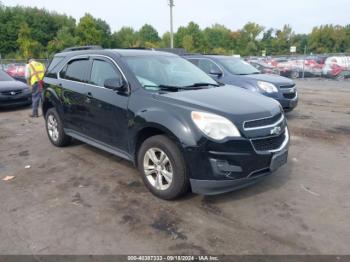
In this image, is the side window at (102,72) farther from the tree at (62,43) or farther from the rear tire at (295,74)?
the tree at (62,43)

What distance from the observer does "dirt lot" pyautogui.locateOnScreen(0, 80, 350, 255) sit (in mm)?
3156

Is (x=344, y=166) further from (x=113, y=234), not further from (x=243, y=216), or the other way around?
(x=113, y=234)

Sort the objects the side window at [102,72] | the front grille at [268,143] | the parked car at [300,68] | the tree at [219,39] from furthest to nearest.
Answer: the tree at [219,39], the parked car at [300,68], the side window at [102,72], the front grille at [268,143]

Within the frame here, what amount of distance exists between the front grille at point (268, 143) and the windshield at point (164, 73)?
134 centimetres

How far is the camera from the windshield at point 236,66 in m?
9.15

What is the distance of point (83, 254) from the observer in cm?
304

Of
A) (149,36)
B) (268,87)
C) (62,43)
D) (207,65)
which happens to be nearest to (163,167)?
(268,87)

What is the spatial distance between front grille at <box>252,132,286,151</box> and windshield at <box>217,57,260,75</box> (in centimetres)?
523

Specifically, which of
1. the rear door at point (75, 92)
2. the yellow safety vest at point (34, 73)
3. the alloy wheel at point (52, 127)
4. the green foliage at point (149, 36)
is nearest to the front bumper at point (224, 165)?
the rear door at point (75, 92)

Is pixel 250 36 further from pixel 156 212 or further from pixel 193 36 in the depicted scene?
pixel 156 212

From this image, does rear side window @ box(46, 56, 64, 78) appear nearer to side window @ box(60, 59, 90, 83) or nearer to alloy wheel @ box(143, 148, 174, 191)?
side window @ box(60, 59, 90, 83)

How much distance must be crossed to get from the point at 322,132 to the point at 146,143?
491cm

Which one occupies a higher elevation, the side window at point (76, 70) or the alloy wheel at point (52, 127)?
the side window at point (76, 70)

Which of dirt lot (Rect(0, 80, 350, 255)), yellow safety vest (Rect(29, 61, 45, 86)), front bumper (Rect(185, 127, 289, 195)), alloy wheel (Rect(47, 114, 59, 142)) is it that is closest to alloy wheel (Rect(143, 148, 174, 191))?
dirt lot (Rect(0, 80, 350, 255))
